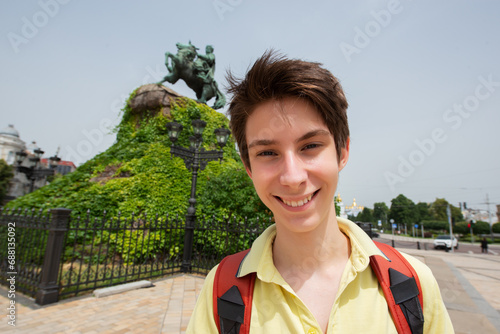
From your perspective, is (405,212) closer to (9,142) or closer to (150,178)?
(150,178)

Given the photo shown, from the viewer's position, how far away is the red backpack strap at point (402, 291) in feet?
3.35

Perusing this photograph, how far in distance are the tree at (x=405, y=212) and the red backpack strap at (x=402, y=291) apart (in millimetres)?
74274

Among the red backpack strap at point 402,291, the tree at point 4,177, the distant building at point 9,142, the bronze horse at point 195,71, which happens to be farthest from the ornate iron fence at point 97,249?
the distant building at point 9,142

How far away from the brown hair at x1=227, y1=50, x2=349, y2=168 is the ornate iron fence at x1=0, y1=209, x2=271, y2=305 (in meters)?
4.95

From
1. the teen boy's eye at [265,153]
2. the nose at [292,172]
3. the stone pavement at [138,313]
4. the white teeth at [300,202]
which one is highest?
the teen boy's eye at [265,153]

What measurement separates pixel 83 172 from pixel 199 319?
10722mm

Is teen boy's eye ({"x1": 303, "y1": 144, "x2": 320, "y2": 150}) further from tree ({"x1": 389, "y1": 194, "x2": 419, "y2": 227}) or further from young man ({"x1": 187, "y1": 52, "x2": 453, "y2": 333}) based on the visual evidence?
tree ({"x1": 389, "y1": 194, "x2": 419, "y2": 227})

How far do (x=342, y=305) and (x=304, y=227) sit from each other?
359 mm

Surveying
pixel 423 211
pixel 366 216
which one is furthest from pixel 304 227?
pixel 366 216

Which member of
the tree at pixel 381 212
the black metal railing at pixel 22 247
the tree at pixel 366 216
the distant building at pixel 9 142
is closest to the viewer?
the black metal railing at pixel 22 247

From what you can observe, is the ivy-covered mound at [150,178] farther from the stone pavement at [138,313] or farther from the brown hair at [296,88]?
the brown hair at [296,88]

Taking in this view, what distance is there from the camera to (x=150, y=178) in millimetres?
9141

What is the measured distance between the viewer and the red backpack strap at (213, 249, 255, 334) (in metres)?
1.07

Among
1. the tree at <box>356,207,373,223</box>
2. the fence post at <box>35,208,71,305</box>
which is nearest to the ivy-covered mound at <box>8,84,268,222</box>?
the fence post at <box>35,208,71,305</box>
